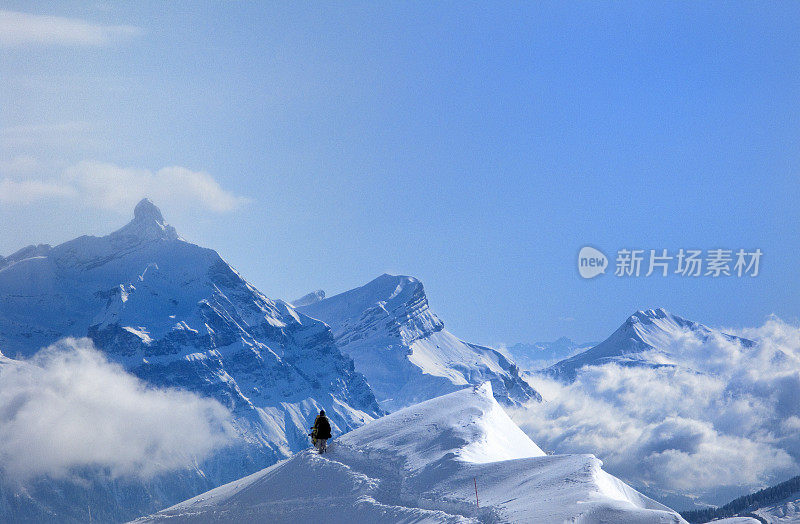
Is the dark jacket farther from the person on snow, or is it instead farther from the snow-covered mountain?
the snow-covered mountain

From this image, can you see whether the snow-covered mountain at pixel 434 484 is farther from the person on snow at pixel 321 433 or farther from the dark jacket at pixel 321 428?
the dark jacket at pixel 321 428

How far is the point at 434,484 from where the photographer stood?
2047 inches

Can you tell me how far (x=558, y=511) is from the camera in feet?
140

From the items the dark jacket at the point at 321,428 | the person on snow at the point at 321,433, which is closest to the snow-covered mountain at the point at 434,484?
the person on snow at the point at 321,433

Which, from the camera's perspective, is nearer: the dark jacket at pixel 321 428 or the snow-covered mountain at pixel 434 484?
the snow-covered mountain at pixel 434 484

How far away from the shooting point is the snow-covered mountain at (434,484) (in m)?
45.2

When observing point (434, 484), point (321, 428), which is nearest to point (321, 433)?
point (321, 428)

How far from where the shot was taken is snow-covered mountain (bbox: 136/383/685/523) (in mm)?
45156

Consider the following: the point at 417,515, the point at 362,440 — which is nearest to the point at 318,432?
the point at 362,440

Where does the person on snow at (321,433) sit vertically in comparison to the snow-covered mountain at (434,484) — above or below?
above

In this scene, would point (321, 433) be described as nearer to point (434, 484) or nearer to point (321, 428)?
point (321, 428)

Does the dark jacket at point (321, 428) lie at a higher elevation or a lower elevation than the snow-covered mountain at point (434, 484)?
higher

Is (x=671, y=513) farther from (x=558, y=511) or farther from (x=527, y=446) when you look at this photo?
(x=527, y=446)

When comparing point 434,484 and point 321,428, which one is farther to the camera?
point 321,428
